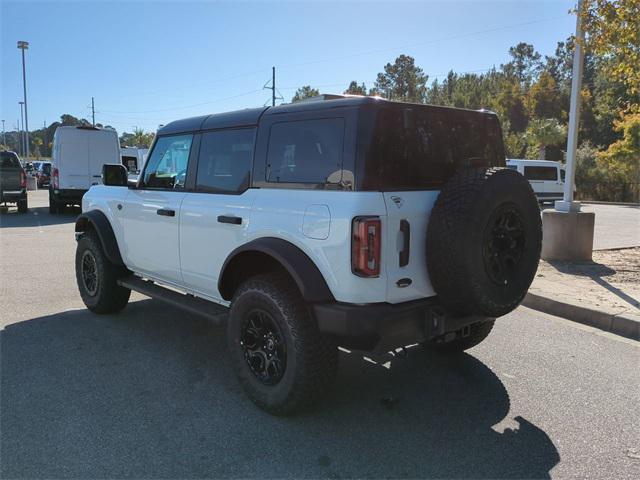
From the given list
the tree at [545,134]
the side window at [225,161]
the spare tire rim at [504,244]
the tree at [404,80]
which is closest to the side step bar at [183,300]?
the side window at [225,161]

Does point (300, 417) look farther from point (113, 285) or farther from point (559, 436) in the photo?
point (113, 285)

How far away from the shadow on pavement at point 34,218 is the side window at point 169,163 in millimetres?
10573

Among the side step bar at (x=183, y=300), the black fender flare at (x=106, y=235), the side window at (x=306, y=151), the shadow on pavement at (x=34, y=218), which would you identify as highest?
the side window at (x=306, y=151)

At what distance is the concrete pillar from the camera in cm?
845

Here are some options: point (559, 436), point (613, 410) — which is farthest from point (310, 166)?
point (613, 410)

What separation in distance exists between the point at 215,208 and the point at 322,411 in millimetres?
1684

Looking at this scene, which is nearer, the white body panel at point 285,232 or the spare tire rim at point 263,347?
the white body panel at point 285,232

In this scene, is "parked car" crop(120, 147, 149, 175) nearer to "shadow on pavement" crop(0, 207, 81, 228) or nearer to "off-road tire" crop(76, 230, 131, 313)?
"shadow on pavement" crop(0, 207, 81, 228)

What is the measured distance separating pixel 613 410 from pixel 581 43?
665cm

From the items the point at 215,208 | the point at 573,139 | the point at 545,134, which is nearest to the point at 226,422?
the point at 215,208

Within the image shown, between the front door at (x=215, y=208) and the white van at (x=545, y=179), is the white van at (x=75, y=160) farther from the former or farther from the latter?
the white van at (x=545, y=179)

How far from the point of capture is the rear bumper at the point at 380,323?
117 inches

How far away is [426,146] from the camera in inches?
137

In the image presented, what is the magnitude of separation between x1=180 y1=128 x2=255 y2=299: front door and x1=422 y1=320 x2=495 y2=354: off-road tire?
5.88 ft
